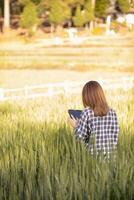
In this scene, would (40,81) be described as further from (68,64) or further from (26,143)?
(26,143)

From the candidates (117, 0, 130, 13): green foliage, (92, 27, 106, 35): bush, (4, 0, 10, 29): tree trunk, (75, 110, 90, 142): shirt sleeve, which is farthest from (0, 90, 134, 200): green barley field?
(117, 0, 130, 13): green foliage

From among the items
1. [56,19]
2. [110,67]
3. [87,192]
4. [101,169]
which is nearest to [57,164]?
[101,169]

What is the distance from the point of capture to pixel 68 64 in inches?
1385

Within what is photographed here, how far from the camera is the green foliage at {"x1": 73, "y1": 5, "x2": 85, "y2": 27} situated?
41850mm

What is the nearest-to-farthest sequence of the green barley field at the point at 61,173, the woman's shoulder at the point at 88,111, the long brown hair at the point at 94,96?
the green barley field at the point at 61,173 → the long brown hair at the point at 94,96 → the woman's shoulder at the point at 88,111

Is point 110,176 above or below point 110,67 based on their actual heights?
above

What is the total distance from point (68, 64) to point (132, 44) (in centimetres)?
484

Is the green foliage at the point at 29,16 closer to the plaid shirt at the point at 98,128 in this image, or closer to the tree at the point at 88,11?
the tree at the point at 88,11

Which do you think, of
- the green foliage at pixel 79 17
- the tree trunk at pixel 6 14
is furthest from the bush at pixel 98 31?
the tree trunk at pixel 6 14

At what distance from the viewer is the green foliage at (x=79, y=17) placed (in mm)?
41850

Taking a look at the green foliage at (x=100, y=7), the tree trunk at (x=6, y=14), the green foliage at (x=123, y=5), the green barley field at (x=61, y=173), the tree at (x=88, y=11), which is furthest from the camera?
the green foliage at (x=123, y=5)

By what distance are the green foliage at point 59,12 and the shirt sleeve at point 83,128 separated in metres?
35.4

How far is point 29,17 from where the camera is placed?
40562mm

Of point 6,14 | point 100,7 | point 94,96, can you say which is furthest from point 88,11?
point 94,96
